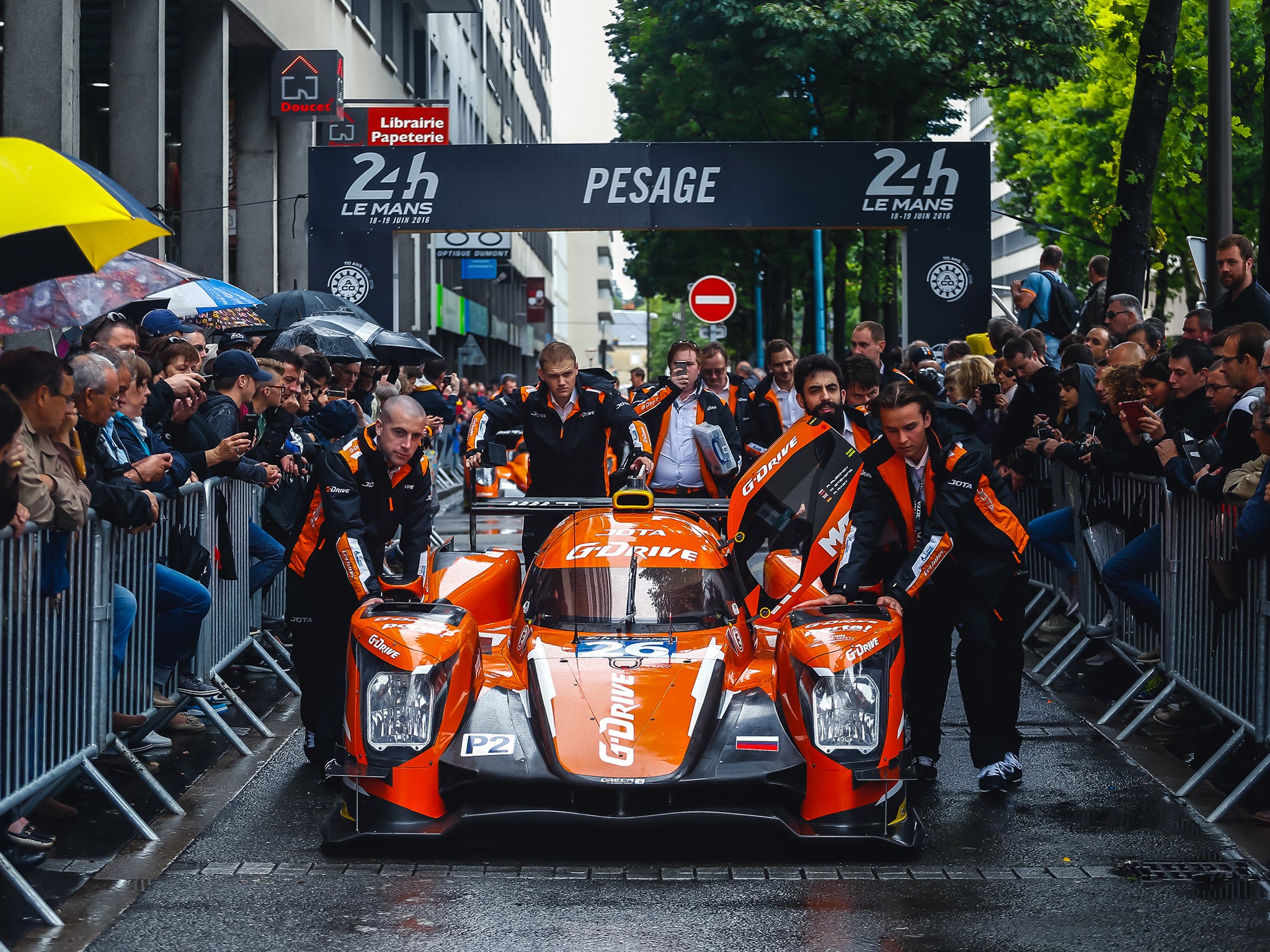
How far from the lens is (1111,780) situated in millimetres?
7195

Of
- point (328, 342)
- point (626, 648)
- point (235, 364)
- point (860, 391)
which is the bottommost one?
point (626, 648)

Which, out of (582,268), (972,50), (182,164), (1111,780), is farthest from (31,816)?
(582,268)

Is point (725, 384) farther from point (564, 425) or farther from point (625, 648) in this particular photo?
point (625, 648)

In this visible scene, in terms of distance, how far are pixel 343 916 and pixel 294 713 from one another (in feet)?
12.4

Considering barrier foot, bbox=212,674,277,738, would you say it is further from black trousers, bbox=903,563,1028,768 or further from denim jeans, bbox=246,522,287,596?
black trousers, bbox=903,563,1028,768

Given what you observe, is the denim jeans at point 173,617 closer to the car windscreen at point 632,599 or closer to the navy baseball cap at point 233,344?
the car windscreen at point 632,599

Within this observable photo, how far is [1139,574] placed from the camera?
335 inches

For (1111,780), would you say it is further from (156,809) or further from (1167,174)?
(1167,174)

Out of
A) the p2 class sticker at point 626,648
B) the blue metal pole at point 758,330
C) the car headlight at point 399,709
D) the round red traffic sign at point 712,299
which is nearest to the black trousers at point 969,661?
the p2 class sticker at point 626,648

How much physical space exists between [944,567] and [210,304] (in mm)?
6877

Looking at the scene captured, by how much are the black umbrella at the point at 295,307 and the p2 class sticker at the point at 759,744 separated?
983 cm

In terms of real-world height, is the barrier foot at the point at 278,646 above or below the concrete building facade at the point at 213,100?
below

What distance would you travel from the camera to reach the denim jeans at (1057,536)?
33.7 feet

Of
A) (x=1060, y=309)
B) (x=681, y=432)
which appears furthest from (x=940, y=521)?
(x=1060, y=309)
